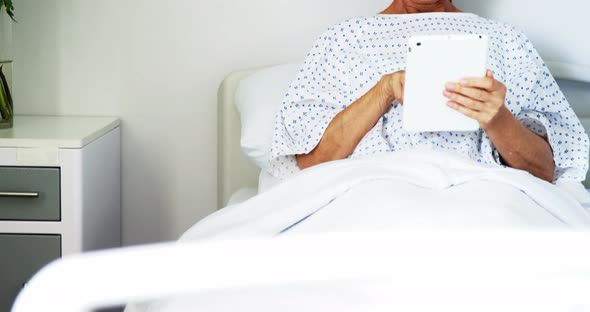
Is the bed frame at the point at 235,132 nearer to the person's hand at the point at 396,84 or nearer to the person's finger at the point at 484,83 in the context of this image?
the person's hand at the point at 396,84

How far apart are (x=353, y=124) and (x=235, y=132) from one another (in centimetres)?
53

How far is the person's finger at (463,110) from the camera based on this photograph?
1461mm

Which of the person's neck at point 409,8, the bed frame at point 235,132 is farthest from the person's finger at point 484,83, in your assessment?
the bed frame at point 235,132

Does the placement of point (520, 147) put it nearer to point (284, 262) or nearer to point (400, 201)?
point (400, 201)

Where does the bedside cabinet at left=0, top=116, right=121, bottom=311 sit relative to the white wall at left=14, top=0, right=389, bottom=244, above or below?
below

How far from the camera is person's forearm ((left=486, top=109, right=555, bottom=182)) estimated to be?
1.52 meters

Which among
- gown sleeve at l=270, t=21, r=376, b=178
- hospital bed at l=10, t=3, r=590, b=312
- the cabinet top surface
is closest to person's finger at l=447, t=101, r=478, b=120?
gown sleeve at l=270, t=21, r=376, b=178

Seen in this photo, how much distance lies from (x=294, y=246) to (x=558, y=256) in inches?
6.0

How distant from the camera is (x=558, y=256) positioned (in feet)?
1.53

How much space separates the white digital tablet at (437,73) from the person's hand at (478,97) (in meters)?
0.02

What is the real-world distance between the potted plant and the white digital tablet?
92 cm

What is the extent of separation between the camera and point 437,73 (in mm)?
1474

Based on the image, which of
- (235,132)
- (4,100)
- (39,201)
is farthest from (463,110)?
(4,100)

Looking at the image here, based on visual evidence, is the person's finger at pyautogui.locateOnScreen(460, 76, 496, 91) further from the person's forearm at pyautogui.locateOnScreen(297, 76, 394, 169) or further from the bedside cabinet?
the bedside cabinet
